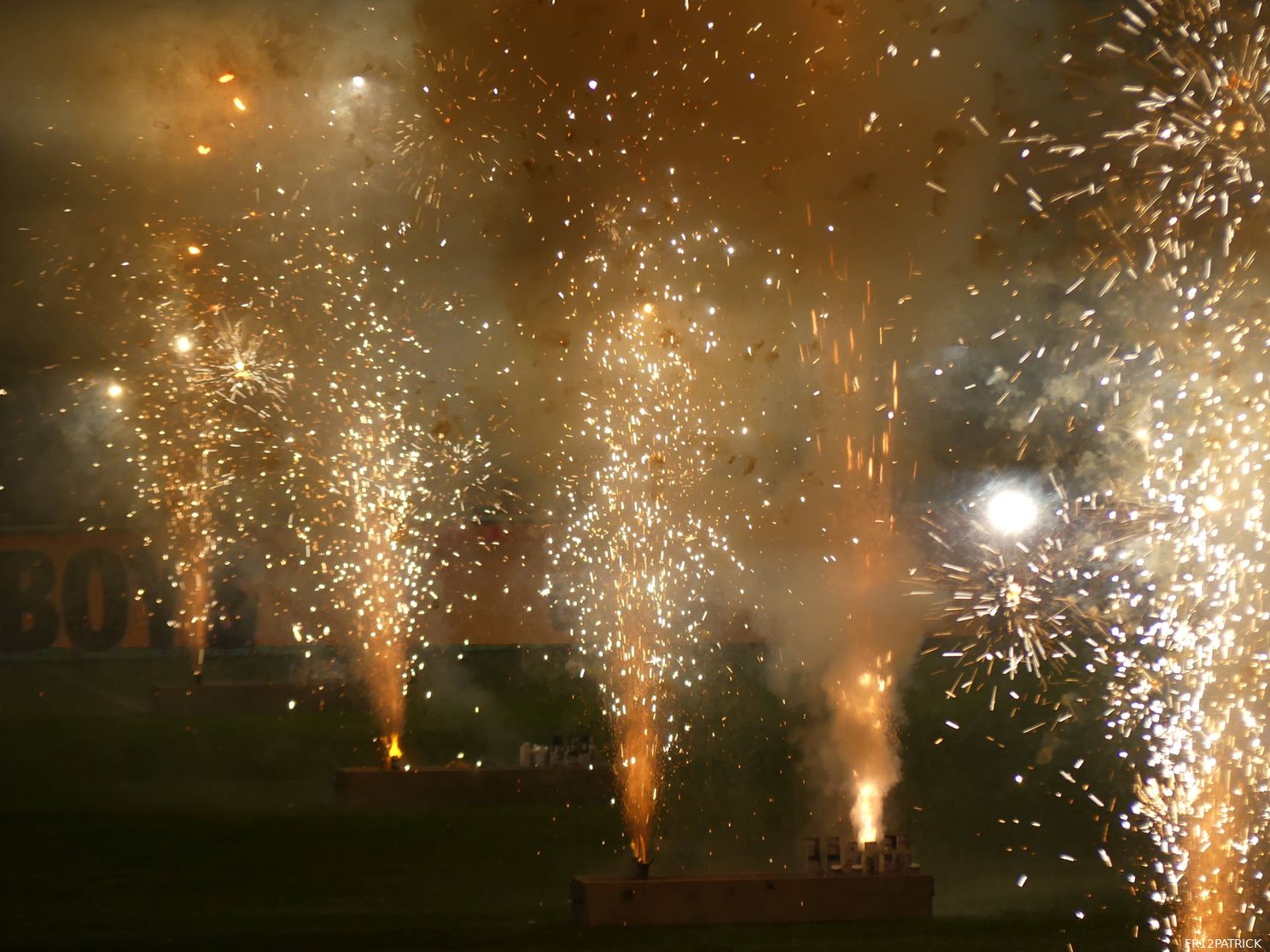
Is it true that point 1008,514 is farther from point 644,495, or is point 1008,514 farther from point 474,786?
point 474,786

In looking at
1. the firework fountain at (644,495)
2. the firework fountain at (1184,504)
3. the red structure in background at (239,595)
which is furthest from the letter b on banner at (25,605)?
the firework fountain at (1184,504)

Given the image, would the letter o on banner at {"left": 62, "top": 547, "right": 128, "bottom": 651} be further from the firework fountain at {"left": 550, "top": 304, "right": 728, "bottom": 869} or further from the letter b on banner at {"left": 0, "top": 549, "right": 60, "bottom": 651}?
the firework fountain at {"left": 550, "top": 304, "right": 728, "bottom": 869}

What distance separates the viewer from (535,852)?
8.63 metres

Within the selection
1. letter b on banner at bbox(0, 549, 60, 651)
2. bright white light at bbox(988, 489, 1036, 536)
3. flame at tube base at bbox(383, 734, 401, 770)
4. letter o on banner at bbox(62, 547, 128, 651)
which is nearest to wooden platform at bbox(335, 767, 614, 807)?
flame at tube base at bbox(383, 734, 401, 770)

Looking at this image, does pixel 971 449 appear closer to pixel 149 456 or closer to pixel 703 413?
pixel 703 413

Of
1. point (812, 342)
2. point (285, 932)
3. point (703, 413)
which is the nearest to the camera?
point (285, 932)

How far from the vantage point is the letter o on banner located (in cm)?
1719

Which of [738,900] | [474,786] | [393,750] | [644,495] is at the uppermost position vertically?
[644,495]

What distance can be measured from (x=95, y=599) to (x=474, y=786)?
8624 mm

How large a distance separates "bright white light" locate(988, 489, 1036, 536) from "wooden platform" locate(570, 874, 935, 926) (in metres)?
12.3

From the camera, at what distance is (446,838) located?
9.09 metres

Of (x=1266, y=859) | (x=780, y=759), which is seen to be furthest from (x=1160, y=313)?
(x=1266, y=859)

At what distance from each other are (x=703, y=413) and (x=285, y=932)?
27.6 feet

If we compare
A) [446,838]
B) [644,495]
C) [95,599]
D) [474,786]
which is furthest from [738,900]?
[95,599]
